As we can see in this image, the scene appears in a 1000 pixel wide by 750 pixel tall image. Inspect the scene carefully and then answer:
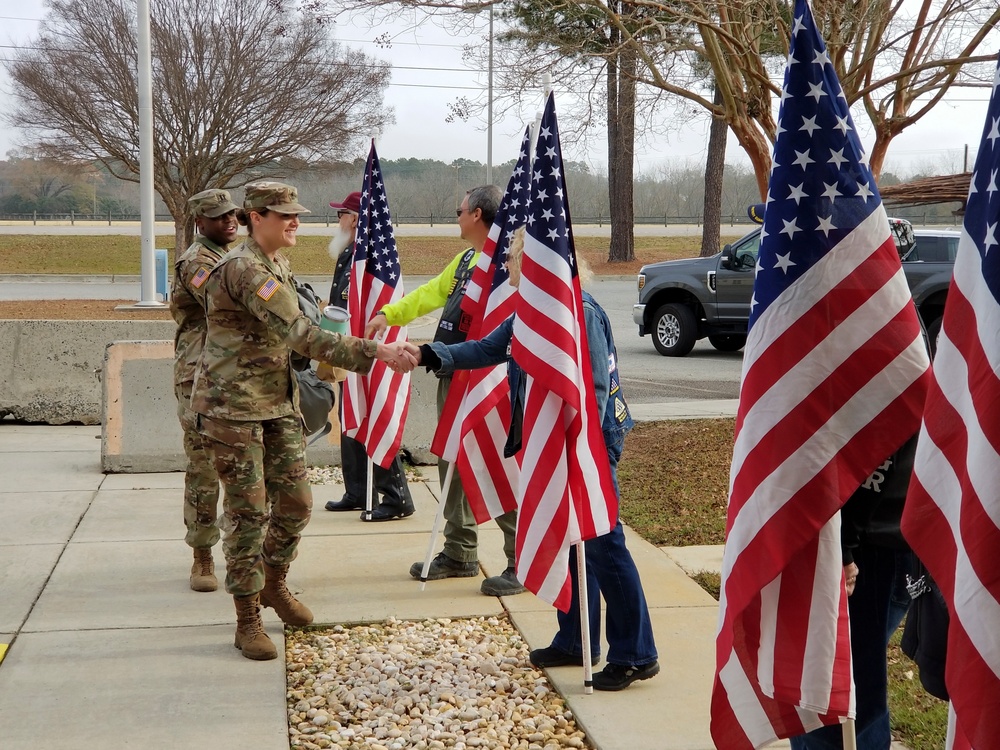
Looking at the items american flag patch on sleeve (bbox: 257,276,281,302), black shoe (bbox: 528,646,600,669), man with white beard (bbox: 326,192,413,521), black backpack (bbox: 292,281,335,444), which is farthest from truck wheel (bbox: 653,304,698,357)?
american flag patch on sleeve (bbox: 257,276,281,302)

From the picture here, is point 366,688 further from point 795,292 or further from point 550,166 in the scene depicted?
point 795,292

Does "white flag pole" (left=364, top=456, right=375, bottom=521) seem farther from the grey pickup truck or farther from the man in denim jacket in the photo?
the grey pickup truck

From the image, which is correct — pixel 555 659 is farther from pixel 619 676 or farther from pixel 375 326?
pixel 375 326

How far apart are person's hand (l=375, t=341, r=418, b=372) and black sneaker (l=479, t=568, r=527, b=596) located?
4.74 feet

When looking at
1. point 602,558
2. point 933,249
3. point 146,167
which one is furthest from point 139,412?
point 933,249

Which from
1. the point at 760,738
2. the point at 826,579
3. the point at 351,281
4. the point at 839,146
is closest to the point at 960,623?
the point at 826,579

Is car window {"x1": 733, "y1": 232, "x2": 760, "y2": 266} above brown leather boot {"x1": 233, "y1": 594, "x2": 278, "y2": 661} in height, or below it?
above

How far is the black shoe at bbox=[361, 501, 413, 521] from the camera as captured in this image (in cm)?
754

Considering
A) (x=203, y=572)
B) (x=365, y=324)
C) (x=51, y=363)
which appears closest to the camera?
(x=203, y=572)

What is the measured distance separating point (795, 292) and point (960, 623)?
105 centimetres

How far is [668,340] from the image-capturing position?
1802 centimetres

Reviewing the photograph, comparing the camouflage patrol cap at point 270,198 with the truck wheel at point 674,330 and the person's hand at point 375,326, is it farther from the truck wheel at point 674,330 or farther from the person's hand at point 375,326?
the truck wheel at point 674,330

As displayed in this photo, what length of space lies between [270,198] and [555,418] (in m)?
1.64

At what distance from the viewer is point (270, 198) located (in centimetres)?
497
